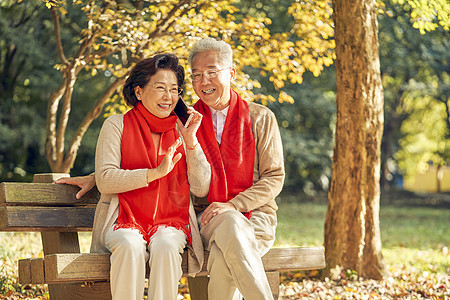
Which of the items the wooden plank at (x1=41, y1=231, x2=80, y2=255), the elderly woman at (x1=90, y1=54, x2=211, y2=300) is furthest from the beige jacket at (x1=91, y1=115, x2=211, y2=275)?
the wooden plank at (x1=41, y1=231, x2=80, y2=255)

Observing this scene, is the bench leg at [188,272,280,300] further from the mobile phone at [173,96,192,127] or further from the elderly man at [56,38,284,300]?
the mobile phone at [173,96,192,127]

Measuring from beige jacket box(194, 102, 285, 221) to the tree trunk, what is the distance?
2739mm

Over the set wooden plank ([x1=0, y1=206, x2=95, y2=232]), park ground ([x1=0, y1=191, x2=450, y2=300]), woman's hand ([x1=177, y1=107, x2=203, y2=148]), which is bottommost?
park ground ([x1=0, y1=191, x2=450, y2=300])

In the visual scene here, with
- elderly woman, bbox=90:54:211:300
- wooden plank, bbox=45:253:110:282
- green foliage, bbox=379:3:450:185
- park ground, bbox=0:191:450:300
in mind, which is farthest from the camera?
green foliage, bbox=379:3:450:185

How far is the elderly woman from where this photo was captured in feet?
12.5

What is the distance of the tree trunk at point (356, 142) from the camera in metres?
7.14

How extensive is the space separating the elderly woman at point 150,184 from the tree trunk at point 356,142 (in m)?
3.19

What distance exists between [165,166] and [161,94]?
55 centimetres

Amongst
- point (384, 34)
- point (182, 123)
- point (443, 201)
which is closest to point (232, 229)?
point (182, 123)

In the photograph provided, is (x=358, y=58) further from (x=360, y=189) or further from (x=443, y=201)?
(x=443, y=201)

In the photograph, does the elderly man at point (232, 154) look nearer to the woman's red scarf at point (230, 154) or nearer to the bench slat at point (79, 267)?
the woman's red scarf at point (230, 154)

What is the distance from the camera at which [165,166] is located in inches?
158

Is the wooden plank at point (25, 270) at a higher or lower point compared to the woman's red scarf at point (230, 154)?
lower

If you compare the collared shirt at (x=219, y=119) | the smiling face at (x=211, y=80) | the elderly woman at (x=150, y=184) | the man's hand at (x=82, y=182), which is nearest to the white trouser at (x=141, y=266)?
the elderly woman at (x=150, y=184)
